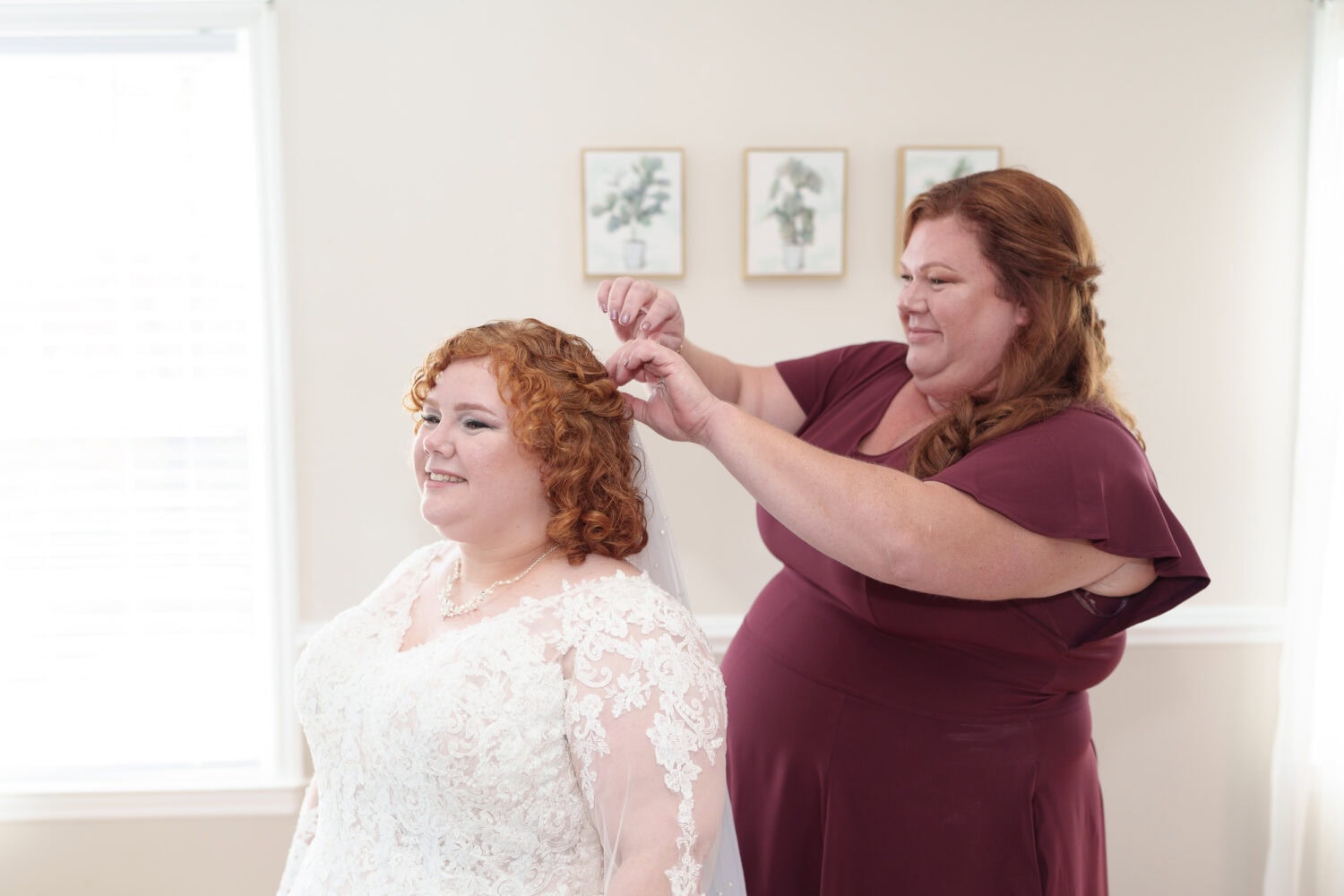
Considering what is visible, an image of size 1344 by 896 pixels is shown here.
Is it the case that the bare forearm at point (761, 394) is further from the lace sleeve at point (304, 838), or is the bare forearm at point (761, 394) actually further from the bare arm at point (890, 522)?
the lace sleeve at point (304, 838)

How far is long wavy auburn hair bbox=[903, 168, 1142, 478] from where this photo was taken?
59.1 inches

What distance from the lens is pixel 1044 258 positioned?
1492 millimetres

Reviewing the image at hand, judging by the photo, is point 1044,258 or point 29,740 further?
point 29,740

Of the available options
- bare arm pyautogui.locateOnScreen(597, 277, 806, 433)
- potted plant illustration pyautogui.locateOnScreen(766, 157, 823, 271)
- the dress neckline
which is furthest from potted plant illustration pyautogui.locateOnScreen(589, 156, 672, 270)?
the dress neckline

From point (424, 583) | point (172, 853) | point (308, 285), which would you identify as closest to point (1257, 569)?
point (424, 583)

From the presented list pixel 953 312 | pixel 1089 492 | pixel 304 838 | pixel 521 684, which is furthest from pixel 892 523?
pixel 304 838

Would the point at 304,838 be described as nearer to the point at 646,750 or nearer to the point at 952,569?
the point at 646,750

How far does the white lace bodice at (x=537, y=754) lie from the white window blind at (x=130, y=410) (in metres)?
1.36

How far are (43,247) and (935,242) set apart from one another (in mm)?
2379

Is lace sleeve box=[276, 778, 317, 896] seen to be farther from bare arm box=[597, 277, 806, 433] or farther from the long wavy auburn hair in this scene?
the long wavy auburn hair

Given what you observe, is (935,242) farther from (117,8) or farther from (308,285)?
(117,8)

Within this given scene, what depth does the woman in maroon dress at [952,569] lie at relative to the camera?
1.36 meters

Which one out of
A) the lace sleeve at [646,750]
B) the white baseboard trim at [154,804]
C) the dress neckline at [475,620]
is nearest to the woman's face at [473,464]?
the dress neckline at [475,620]

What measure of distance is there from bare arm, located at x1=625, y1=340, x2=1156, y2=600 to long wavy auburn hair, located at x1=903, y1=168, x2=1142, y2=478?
7.4 inches
